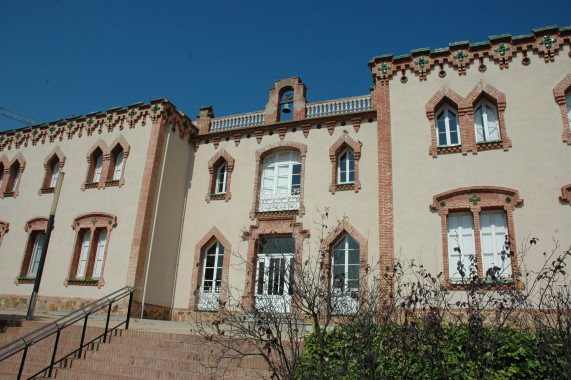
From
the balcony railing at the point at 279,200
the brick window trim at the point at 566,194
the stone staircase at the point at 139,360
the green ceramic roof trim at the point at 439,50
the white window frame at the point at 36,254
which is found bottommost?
the stone staircase at the point at 139,360

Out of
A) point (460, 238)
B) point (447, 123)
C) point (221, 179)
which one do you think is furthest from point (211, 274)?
point (447, 123)

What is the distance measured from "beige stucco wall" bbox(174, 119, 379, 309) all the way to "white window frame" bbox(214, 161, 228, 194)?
0.42 meters

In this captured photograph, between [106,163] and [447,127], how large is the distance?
12408 millimetres

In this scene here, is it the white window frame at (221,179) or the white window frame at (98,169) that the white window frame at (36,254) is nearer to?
the white window frame at (98,169)

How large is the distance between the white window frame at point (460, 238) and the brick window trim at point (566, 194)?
7.35 feet

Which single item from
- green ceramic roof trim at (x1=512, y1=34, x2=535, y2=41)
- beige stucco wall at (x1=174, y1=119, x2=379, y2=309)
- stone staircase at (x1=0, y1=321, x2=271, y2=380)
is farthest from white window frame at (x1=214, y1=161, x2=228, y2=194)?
green ceramic roof trim at (x1=512, y1=34, x2=535, y2=41)

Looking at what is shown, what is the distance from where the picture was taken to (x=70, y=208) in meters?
18.3

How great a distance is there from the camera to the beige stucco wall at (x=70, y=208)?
16547 millimetres

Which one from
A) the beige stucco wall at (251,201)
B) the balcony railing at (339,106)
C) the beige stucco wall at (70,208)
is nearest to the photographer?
the beige stucco wall at (251,201)

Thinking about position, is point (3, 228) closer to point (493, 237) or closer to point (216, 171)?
point (216, 171)

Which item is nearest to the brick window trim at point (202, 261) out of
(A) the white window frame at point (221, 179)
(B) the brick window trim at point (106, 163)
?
(A) the white window frame at point (221, 179)

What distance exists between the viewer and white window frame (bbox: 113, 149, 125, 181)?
→ 59.6ft

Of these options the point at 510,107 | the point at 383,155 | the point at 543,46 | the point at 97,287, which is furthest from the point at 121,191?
the point at 543,46

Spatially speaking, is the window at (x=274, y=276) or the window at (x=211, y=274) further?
the window at (x=211, y=274)
